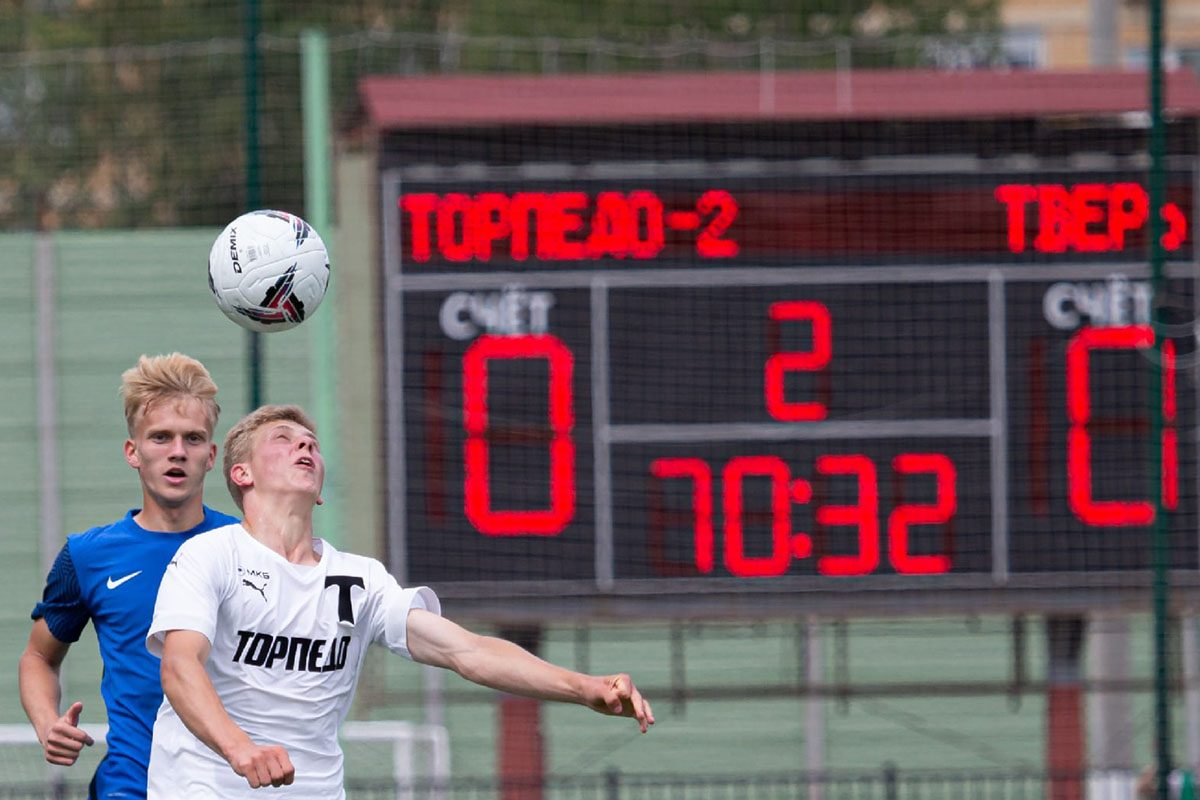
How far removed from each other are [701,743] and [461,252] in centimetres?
526

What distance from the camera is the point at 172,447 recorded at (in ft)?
12.7

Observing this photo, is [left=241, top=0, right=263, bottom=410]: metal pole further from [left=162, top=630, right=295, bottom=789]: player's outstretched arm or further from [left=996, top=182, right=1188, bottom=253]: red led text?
[left=162, top=630, right=295, bottom=789]: player's outstretched arm

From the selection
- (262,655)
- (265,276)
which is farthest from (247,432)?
(265,276)

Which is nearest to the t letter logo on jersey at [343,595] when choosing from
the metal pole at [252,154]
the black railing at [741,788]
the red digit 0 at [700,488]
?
the metal pole at [252,154]

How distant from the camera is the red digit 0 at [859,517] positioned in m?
7.62

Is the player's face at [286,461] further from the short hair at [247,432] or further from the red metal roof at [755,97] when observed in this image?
the red metal roof at [755,97]

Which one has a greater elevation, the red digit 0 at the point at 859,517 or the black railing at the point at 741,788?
the red digit 0 at the point at 859,517

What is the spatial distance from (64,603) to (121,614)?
0.54 feet

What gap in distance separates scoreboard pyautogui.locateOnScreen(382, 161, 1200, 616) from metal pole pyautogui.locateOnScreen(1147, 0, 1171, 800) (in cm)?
40

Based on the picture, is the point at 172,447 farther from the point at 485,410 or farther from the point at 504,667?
the point at 485,410

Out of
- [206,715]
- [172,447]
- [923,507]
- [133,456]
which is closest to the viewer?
[206,715]

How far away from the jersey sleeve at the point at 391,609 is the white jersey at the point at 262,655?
2.3 inches

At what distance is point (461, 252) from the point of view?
754 cm

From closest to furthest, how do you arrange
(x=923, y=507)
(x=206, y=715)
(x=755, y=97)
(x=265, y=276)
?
(x=206, y=715)
(x=265, y=276)
(x=923, y=507)
(x=755, y=97)
